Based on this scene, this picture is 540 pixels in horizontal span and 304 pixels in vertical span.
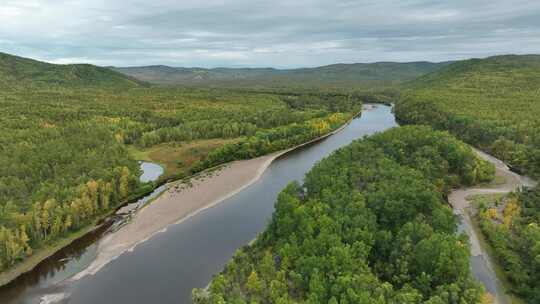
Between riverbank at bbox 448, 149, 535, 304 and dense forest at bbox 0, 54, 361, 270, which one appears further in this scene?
dense forest at bbox 0, 54, 361, 270

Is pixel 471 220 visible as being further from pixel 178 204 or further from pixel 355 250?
pixel 178 204

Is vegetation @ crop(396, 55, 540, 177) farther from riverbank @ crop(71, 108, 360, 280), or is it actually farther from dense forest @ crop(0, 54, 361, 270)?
riverbank @ crop(71, 108, 360, 280)

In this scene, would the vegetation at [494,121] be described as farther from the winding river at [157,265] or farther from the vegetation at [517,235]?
the winding river at [157,265]

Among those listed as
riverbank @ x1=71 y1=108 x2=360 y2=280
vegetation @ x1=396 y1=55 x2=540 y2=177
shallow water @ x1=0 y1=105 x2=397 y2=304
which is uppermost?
vegetation @ x1=396 y1=55 x2=540 y2=177

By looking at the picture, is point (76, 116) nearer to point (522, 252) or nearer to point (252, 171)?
point (252, 171)

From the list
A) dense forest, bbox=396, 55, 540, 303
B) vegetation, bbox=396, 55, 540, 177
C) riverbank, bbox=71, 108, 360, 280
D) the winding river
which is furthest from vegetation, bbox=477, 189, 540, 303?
riverbank, bbox=71, 108, 360, 280

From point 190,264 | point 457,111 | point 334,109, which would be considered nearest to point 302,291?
point 190,264

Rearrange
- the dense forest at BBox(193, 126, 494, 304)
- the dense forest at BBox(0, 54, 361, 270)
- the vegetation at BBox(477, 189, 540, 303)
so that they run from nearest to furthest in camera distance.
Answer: the dense forest at BBox(193, 126, 494, 304) → the vegetation at BBox(477, 189, 540, 303) → the dense forest at BBox(0, 54, 361, 270)
